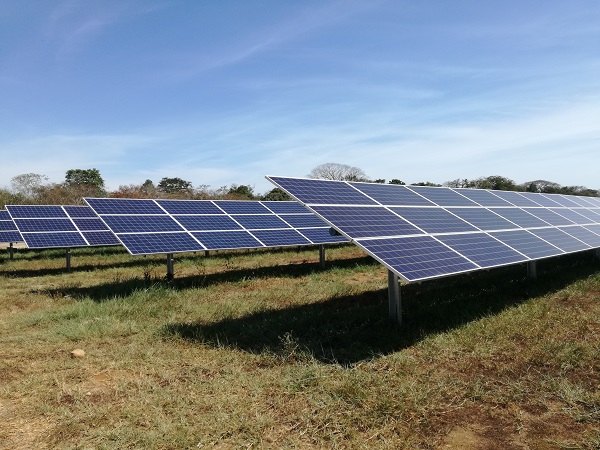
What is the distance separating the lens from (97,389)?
6090 mm

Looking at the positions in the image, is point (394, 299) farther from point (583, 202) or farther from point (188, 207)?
point (583, 202)

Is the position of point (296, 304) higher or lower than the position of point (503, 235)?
lower

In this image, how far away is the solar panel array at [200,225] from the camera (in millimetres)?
14125

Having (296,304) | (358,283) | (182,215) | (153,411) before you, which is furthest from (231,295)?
(153,411)

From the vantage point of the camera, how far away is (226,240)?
15594 millimetres

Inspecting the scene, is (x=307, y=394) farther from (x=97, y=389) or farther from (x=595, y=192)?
(x=595, y=192)

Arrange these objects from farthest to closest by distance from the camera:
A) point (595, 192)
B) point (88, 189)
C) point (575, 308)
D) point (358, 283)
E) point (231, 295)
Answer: point (595, 192) < point (88, 189) < point (358, 283) < point (231, 295) < point (575, 308)

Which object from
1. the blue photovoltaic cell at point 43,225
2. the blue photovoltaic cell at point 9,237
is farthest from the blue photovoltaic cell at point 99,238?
the blue photovoltaic cell at point 9,237

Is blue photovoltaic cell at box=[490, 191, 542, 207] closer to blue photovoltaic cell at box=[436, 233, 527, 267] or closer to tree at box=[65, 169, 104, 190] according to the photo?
blue photovoltaic cell at box=[436, 233, 527, 267]

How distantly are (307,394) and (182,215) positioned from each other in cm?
1242

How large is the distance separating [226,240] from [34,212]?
1085 centimetres

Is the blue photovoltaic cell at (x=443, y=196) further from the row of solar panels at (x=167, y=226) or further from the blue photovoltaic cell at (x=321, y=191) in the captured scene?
the row of solar panels at (x=167, y=226)

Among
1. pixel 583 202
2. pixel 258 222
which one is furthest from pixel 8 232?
pixel 583 202

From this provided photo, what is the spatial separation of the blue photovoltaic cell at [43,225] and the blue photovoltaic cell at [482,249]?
652 inches
